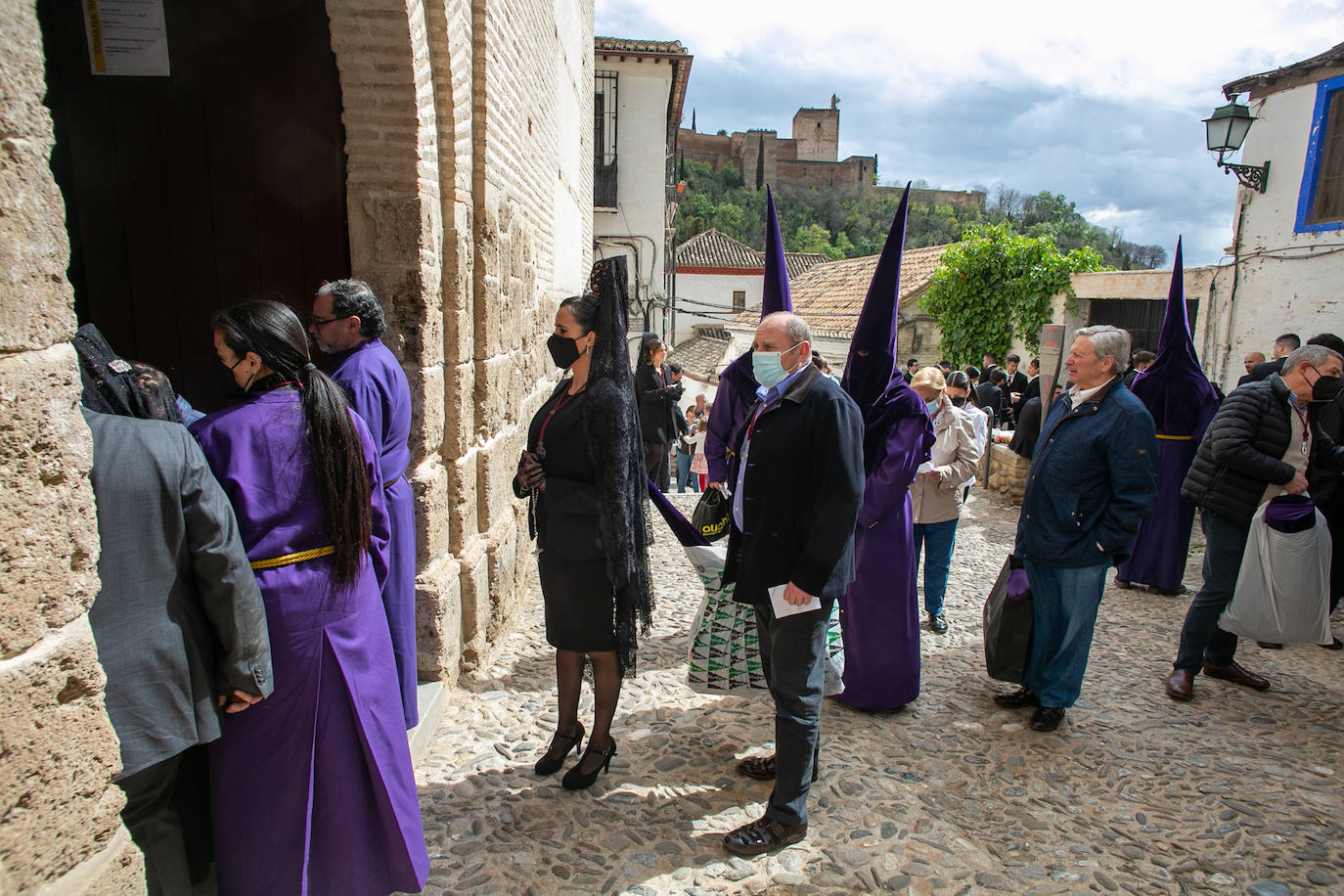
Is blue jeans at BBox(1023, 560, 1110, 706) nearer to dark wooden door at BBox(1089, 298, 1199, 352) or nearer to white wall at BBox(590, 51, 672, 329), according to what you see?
dark wooden door at BBox(1089, 298, 1199, 352)

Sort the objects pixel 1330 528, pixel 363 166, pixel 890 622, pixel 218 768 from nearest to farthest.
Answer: pixel 218 768, pixel 363 166, pixel 890 622, pixel 1330 528

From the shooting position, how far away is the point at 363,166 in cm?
342

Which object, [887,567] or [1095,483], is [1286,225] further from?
[887,567]

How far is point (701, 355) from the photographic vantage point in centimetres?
2872

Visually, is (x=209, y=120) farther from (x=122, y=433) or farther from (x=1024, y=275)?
(x=1024, y=275)

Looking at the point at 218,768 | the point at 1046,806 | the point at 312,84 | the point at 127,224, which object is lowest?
the point at 1046,806

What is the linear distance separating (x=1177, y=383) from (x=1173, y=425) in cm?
31

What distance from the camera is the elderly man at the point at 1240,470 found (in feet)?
12.8

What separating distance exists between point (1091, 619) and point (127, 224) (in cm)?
484

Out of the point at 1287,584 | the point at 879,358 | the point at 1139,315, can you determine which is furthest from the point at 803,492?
the point at 1139,315

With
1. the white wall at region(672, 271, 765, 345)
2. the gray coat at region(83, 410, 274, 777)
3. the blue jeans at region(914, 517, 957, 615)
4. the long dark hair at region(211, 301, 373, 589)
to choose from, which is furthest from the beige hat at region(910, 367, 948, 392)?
the white wall at region(672, 271, 765, 345)

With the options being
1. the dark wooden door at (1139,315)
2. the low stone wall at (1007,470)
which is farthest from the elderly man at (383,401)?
the dark wooden door at (1139,315)

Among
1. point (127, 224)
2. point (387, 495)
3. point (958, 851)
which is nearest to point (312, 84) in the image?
point (127, 224)

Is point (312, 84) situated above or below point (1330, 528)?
Answer: above
